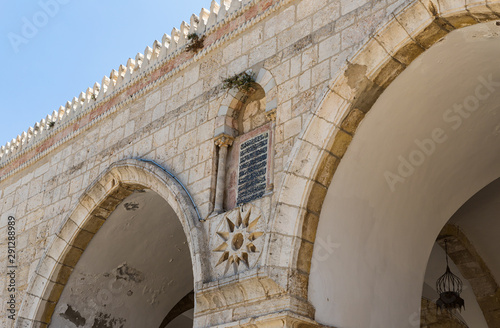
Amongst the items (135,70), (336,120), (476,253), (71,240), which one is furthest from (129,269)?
(476,253)

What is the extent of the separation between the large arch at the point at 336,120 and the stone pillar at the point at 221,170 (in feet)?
2.80

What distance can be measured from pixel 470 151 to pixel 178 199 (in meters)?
2.65

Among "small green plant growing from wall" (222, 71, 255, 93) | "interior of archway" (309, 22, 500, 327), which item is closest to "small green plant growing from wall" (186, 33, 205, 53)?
"small green plant growing from wall" (222, 71, 255, 93)

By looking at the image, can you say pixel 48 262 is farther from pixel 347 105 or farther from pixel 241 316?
pixel 347 105

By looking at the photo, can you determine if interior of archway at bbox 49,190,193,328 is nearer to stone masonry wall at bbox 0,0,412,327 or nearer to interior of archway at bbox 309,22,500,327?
stone masonry wall at bbox 0,0,412,327

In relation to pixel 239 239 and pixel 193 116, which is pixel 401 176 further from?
pixel 193 116

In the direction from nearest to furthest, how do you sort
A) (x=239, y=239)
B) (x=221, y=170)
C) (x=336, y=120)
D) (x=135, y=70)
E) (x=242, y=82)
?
1. (x=336, y=120)
2. (x=239, y=239)
3. (x=221, y=170)
4. (x=242, y=82)
5. (x=135, y=70)

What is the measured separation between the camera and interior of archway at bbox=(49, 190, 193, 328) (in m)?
7.67

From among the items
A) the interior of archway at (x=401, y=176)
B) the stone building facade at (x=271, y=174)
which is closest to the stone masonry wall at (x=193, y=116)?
the stone building facade at (x=271, y=174)

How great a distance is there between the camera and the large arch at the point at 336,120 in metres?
4.96

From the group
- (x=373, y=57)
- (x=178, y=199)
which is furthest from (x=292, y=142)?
(x=178, y=199)

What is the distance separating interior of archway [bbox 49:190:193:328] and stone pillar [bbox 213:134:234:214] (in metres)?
1.45

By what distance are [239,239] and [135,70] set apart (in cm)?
322

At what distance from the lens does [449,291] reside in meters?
7.61
